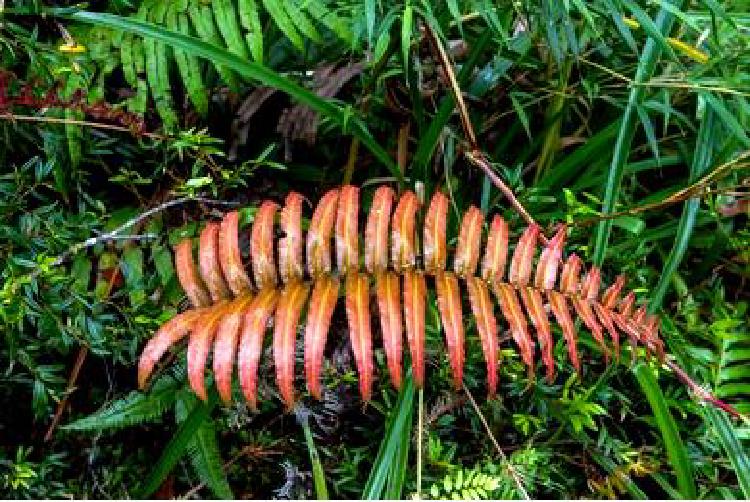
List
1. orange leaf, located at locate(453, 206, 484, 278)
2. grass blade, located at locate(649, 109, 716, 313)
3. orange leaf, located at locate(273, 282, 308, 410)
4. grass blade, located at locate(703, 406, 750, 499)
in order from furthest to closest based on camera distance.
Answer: grass blade, located at locate(649, 109, 716, 313) → grass blade, located at locate(703, 406, 750, 499) → orange leaf, located at locate(453, 206, 484, 278) → orange leaf, located at locate(273, 282, 308, 410)

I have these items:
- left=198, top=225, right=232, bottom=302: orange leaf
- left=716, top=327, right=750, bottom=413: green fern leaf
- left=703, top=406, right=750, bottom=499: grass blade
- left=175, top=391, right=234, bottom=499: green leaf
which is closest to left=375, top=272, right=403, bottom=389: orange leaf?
left=198, top=225, right=232, bottom=302: orange leaf

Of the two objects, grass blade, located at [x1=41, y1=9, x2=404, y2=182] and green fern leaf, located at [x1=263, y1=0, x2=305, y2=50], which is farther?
green fern leaf, located at [x1=263, y1=0, x2=305, y2=50]

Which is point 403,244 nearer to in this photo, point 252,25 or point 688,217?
point 252,25

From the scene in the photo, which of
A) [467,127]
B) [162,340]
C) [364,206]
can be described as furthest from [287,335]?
[364,206]

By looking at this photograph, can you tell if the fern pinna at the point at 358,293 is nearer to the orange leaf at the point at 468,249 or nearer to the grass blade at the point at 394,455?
the orange leaf at the point at 468,249

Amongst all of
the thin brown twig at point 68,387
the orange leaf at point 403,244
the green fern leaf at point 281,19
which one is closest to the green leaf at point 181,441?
the thin brown twig at point 68,387

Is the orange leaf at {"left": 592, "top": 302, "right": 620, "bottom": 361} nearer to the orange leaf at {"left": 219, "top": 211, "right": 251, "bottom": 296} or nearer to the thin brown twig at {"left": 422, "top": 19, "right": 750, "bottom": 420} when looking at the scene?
the thin brown twig at {"left": 422, "top": 19, "right": 750, "bottom": 420}

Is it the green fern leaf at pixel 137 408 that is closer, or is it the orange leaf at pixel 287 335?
the orange leaf at pixel 287 335
